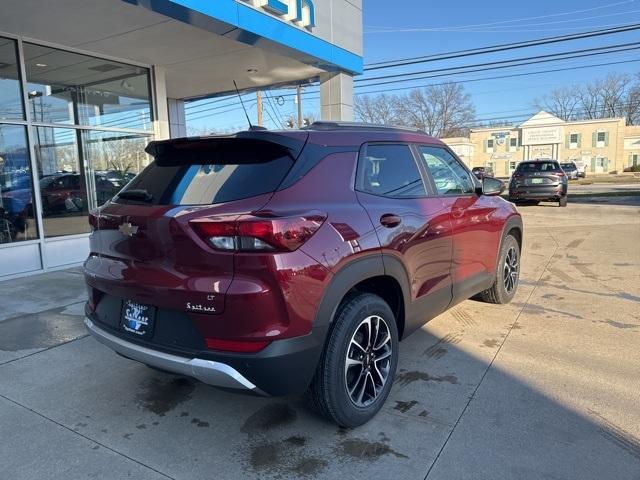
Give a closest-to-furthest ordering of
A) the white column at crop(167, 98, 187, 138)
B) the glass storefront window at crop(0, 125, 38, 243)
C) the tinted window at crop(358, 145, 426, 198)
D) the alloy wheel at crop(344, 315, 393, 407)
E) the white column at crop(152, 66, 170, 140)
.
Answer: the alloy wheel at crop(344, 315, 393, 407), the tinted window at crop(358, 145, 426, 198), the glass storefront window at crop(0, 125, 38, 243), the white column at crop(152, 66, 170, 140), the white column at crop(167, 98, 187, 138)

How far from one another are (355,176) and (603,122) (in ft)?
227

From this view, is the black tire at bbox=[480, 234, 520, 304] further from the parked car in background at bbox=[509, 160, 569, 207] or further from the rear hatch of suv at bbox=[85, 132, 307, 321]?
the parked car in background at bbox=[509, 160, 569, 207]

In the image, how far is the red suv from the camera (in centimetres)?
254

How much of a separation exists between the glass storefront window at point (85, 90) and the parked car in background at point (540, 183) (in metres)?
13.5

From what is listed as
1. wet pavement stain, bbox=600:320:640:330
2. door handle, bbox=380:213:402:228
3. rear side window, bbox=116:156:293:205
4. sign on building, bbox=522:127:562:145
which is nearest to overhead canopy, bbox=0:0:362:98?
rear side window, bbox=116:156:293:205

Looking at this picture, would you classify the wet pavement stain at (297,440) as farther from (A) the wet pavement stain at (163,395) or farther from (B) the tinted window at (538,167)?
(B) the tinted window at (538,167)

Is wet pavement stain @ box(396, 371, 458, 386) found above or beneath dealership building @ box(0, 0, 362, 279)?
beneath

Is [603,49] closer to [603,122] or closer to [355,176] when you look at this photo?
[355,176]

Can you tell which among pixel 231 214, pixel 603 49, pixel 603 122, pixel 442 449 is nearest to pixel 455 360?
pixel 442 449

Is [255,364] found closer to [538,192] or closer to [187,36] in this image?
[187,36]

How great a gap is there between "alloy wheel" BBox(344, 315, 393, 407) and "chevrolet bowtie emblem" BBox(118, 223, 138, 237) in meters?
1.39

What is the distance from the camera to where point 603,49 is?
23422mm

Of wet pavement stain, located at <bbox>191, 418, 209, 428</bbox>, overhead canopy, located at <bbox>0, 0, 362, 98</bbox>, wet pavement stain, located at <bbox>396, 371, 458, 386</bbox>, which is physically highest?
overhead canopy, located at <bbox>0, 0, 362, 98</bbox>

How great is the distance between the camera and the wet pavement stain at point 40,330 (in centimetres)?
453
